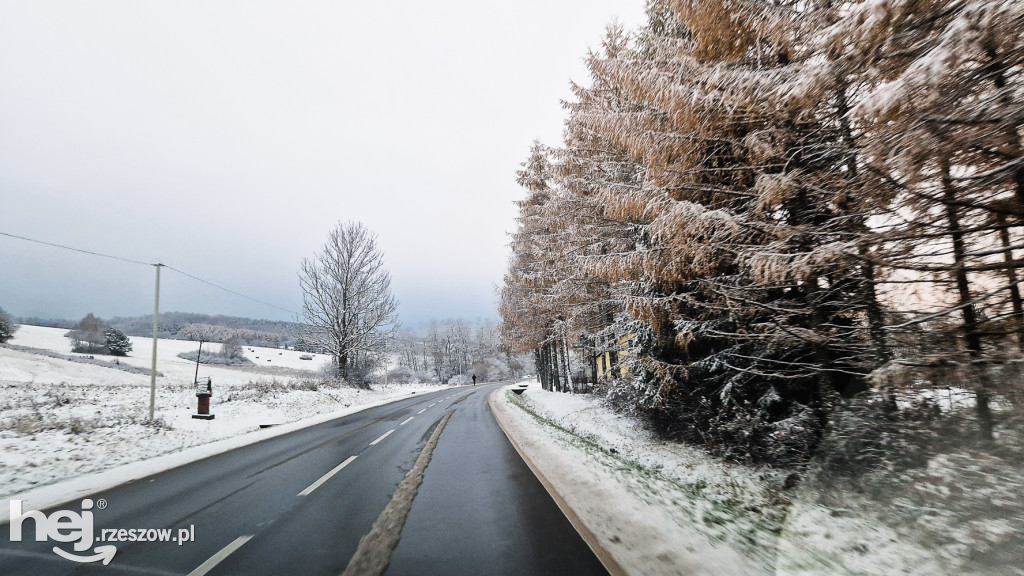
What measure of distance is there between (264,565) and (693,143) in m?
6.84

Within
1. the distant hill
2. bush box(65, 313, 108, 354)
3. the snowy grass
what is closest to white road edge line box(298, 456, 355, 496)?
the snowy grass

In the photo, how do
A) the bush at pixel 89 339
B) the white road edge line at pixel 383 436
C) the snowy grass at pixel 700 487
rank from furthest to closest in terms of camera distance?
the bush at pixel 89 339
the white road edge line at pixel 383 436
the snowy grass at pixel 700 487

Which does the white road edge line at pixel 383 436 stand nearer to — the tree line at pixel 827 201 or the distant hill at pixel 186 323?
the tree line at pixel 827 201

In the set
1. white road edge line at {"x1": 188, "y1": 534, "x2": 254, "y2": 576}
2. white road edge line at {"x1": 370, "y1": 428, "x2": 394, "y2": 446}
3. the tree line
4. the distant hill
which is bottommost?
white road edge line at {"x1": 370, "y1": 428, "x2": 394, "y2": 446}

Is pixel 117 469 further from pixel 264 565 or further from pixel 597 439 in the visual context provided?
pixel 597 439

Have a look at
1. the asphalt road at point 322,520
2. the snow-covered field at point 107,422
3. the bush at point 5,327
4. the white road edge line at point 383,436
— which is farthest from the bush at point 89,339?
the asphalt road at point 322,520

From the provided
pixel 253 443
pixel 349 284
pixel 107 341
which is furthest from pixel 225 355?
pixel 253 443

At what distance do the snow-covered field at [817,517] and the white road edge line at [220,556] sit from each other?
3.42 meters

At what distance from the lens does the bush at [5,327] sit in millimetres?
33656

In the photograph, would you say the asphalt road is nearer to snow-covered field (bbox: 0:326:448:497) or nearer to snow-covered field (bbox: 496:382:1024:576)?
snow-covered field (bbox: 496:382:1024:576)

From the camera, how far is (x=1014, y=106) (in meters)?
2.91

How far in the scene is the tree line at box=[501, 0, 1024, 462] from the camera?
310 centimetres

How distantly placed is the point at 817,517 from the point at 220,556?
6.23 m

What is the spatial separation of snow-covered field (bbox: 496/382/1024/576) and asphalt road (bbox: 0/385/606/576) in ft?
2.29
